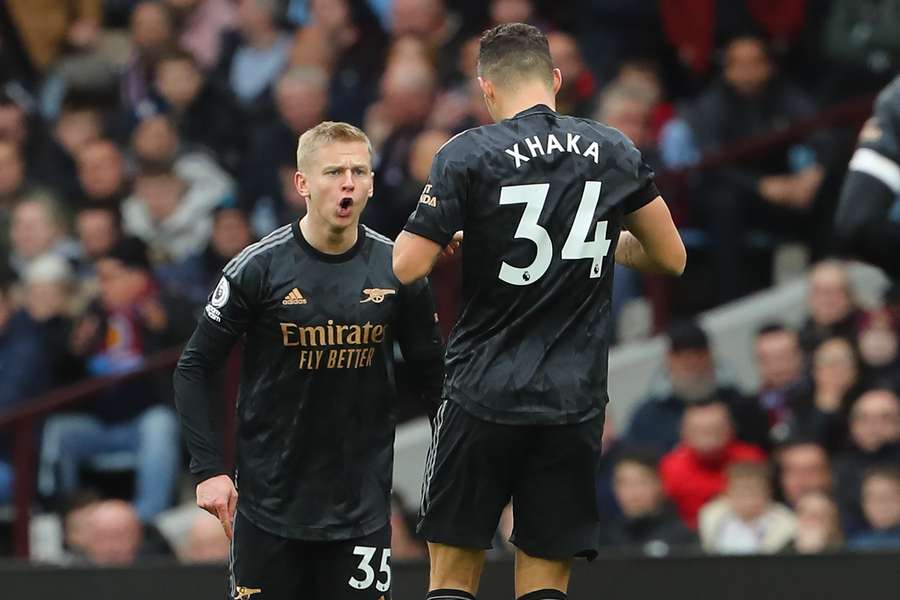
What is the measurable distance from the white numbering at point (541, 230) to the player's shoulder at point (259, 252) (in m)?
0.85

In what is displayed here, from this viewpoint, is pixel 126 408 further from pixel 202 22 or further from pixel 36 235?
pixel 202 22

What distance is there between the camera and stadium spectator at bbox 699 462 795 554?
8.91 meters

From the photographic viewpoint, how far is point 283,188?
37.3 ft

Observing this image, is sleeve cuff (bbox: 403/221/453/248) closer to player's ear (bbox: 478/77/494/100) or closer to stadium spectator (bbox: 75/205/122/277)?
player's ear (bbox: 478/77/494/100)

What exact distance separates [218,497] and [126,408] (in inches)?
187

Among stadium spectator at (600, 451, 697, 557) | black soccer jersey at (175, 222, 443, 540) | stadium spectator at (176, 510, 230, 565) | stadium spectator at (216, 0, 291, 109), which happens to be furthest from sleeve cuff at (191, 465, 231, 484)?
stadium spectator at (216, 0, 291, 109)

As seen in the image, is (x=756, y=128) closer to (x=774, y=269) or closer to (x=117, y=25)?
(x=774, y=269)

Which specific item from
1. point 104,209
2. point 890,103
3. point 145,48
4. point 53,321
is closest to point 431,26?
point 145,48

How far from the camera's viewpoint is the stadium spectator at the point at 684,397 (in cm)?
972

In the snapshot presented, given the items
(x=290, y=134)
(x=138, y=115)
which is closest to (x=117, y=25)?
(x=138, y=115)

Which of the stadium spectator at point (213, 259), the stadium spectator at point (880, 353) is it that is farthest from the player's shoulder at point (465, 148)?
the stadium spectator at point (213, 259)

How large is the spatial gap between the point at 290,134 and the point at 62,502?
2.71m

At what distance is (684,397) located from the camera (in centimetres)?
986

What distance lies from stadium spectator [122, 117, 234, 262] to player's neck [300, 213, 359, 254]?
17.6 feet
